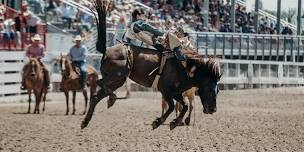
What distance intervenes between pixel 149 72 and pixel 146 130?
3362 millimetres

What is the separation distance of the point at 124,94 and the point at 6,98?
217 inches

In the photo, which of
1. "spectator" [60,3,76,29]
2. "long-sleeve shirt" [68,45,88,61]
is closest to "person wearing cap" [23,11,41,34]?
"spectator" [60,3,76,29]

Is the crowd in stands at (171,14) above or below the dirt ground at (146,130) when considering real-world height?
above

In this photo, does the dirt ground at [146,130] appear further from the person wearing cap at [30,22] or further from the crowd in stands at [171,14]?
the crowd in stands at [171,14]

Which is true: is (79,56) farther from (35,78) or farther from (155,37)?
(155,37)

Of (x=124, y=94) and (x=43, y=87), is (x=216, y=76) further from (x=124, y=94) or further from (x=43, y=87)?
(x=124, y=94)

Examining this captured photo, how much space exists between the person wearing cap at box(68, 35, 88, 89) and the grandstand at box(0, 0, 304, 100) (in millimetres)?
2502

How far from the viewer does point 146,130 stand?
48.9ft

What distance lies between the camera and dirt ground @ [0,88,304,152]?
475 inches

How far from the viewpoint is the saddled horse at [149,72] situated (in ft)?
38.2

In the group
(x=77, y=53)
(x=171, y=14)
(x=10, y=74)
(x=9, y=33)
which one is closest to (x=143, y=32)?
(x=77, y=53)

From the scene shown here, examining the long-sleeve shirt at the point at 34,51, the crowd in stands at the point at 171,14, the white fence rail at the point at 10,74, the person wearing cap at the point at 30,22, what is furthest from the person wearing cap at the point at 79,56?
the person wearing cap at the point at 30,22

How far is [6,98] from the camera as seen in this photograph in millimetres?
23609

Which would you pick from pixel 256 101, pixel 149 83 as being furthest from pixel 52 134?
pixel 256 101
